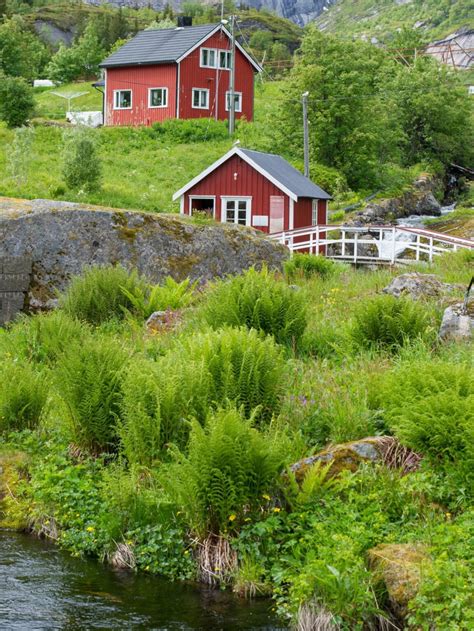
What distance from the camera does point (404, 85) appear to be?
5506cm

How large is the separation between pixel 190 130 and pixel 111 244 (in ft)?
109

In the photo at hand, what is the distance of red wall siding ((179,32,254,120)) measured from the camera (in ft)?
165

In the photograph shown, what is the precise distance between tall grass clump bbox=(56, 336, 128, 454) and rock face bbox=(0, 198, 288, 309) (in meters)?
5.20

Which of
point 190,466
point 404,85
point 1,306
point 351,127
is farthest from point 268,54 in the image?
point 190,466

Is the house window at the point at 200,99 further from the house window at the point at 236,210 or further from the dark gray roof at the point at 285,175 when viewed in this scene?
the house window at the point at 236,210

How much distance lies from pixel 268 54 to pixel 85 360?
10373 cm

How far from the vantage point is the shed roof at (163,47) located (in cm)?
5066

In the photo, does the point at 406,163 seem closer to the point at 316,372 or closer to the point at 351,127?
the point at 351,127

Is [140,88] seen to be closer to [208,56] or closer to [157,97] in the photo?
[157,97]

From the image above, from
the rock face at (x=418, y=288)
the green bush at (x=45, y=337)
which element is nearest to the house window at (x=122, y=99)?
the rock face at (x=418, y=288)

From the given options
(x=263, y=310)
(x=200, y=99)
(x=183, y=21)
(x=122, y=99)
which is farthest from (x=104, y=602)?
(x=183, y=21)

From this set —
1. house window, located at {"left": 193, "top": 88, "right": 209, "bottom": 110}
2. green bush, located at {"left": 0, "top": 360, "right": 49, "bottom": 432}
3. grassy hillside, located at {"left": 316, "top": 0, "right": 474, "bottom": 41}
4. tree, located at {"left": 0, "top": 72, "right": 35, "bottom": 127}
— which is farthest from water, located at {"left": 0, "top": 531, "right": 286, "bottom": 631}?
grassy hillside, located at {"left": 316, "top": 0, "right": 474, "bottom": 41}

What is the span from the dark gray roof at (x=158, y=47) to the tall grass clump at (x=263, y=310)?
4083 centimetres

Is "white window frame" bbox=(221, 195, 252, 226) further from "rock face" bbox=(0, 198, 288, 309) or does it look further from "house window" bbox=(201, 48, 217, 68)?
"house window" bbox=(201, 48, 217, 68)
